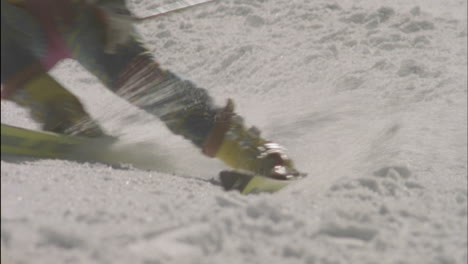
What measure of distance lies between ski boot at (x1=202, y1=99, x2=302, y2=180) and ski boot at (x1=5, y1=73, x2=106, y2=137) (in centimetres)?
27

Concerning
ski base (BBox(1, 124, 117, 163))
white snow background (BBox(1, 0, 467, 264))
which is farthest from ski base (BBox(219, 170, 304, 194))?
ski base (BBox(1, 124, 117, 163))

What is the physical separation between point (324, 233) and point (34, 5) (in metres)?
0.78

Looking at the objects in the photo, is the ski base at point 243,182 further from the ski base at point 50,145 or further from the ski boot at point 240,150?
the ski base at point 50,145

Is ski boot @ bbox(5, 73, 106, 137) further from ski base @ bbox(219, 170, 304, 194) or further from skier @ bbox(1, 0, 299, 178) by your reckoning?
ski base @ bbox(219, 170, 304, 194)

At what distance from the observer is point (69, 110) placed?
1.37 m

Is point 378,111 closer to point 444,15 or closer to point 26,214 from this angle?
point 444,15

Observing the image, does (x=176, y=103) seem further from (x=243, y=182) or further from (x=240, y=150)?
(x=243, y=182)

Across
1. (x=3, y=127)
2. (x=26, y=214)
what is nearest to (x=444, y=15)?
(x=3, y=127)

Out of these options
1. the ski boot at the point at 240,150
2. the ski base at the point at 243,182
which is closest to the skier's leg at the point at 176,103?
the ski boot at the point at 240,150

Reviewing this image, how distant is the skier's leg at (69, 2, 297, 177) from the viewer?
1382 millimetres

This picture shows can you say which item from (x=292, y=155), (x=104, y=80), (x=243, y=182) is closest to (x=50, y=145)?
(x=104, y=80)

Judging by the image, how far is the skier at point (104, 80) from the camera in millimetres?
1274

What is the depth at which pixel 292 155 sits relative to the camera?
1.50m

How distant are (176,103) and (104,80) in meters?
0.17
